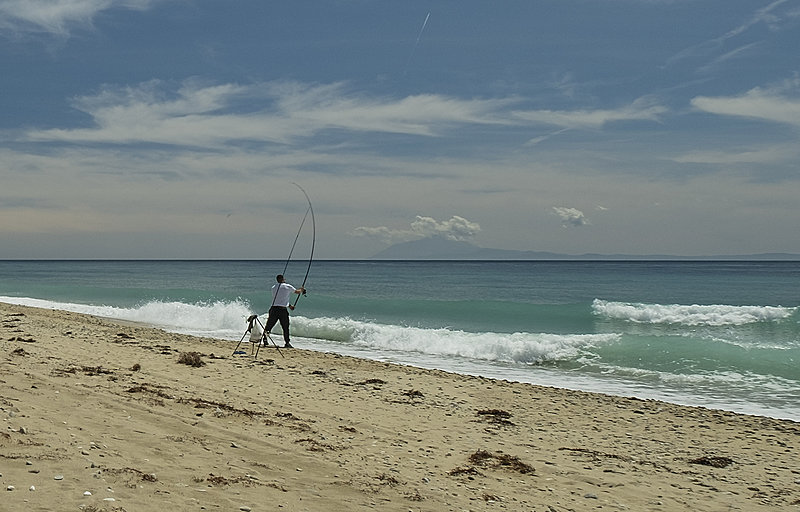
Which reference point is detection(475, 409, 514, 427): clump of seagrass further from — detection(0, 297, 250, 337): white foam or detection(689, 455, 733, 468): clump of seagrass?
detection(0, 297, 250, 337): white foam

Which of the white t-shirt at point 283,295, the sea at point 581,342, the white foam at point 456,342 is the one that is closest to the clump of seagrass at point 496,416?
the sea at point 581,342

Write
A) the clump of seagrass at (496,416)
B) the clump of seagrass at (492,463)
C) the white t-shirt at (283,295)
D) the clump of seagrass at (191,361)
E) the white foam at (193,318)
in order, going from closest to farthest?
the clump of seagrass at (492,463) < the clump of seagrass at (496,416) < the clump of seagrass at (191,361) < the white t-shirt at (283,295) < the white foam at (193,318)

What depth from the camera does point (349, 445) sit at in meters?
6.77

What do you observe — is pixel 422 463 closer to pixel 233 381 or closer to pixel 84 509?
pixel 84 509

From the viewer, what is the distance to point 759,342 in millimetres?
20641

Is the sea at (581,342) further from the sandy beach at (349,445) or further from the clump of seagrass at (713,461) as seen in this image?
the clump of seagrass at (713,461)

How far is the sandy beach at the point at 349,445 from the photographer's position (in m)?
4.98

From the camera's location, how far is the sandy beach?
498 cm

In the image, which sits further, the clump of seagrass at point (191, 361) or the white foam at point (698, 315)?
the white foam at point (698, 315)

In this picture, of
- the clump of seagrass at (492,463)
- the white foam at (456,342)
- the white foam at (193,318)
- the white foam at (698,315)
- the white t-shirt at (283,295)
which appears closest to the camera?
the clump of seagrass at (492,463)

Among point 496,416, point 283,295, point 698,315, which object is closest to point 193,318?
point 283,295

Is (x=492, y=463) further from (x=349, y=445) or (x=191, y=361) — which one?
(x=191, y=361)

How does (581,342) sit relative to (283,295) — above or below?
below

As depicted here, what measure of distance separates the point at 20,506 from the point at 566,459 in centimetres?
489
